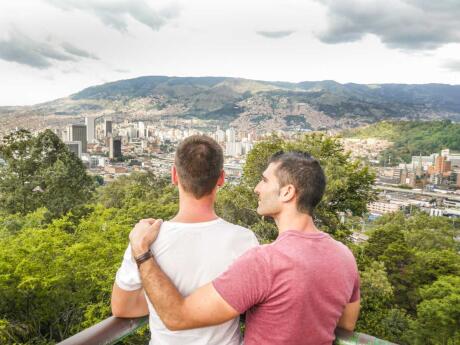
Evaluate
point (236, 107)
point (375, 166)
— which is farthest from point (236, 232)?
point (236, 107)

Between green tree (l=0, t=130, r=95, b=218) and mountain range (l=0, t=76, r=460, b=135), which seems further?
mountain range (l=0, t=76, r=460, b=135)

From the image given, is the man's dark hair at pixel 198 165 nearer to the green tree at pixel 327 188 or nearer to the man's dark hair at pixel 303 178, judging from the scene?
the man's dark hair at pixel 303 178

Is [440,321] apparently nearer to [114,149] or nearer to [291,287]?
[291,287]

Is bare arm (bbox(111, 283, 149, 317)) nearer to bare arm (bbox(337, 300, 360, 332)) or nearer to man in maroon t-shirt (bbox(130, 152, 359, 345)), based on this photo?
man in maroon t-shirt (bbox(130, 152, 359, 345))

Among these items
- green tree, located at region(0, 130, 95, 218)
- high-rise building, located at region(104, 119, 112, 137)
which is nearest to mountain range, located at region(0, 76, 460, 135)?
high-rise building, located at region(104, 119, 112, 137)

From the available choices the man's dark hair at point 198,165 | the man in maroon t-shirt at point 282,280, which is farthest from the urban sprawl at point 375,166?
the man in maroon t-shirt at point 282,280

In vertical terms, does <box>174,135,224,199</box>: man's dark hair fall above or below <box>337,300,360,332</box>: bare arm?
above
